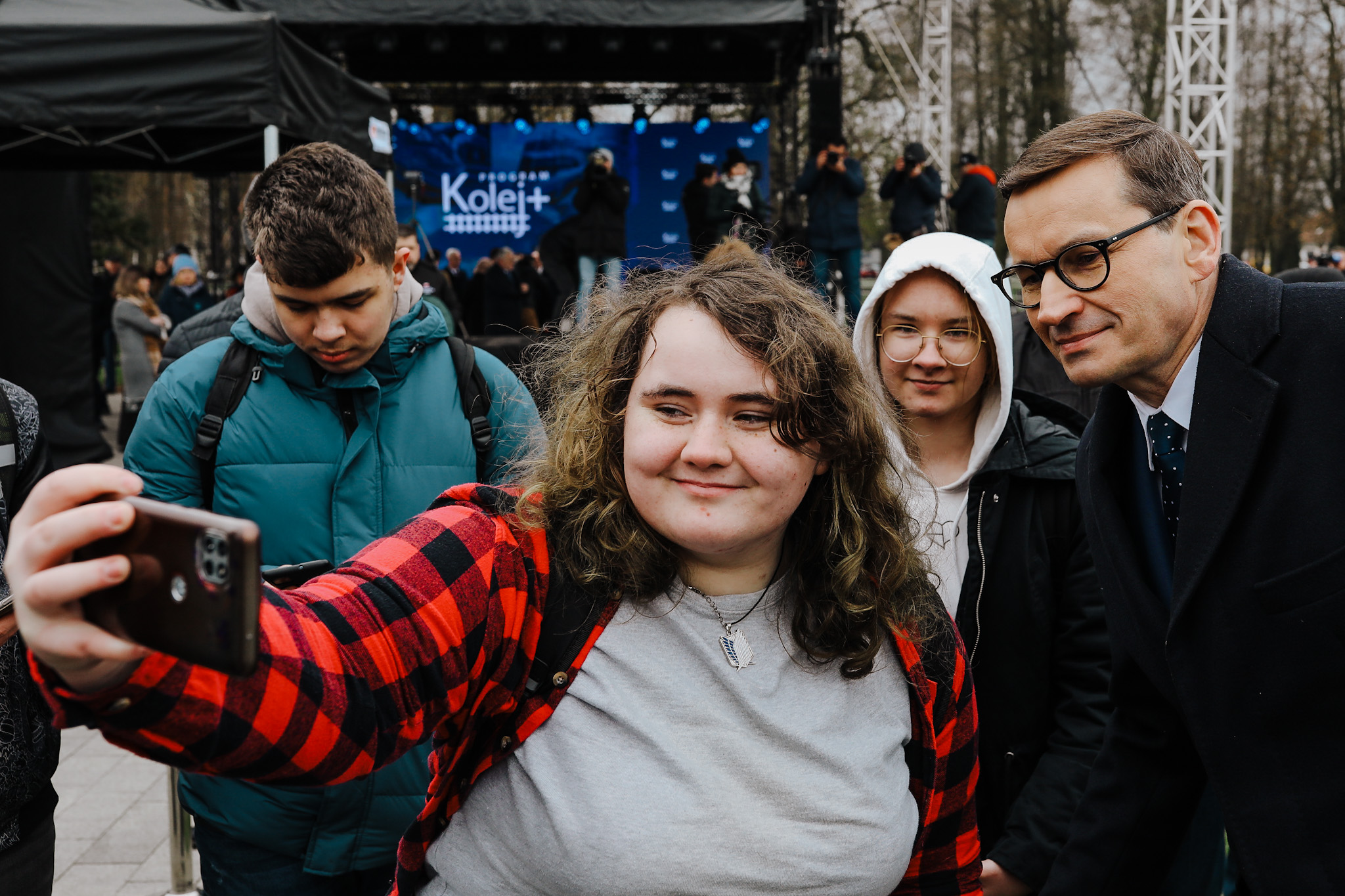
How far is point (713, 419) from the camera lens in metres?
1.40

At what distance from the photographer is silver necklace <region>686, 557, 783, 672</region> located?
1427 mm

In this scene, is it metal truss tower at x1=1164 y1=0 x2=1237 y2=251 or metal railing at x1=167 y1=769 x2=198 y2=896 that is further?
metal truss tower at x1=1164 y1=0 x2=1237 y2=251

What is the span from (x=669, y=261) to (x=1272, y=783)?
4.17ft

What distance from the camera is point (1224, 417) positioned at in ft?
5.70

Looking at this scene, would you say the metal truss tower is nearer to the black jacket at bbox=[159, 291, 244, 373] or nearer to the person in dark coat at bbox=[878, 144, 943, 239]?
the person in dark coat at bbox=[878, 144, 943, 239]

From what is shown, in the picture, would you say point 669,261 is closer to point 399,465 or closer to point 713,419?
point 713,419

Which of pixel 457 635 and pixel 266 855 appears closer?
pixel 457 635

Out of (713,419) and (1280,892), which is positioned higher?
(713,419)

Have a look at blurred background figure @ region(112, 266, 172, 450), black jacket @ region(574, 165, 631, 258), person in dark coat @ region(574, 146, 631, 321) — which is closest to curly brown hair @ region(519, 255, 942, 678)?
blurred background figure @ region(112, 266, 172, 450)

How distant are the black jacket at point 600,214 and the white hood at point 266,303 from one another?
10506 mm

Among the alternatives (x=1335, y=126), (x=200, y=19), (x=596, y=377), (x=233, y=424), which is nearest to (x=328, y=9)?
(x=200, y=19)

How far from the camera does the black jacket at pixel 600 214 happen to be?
1279 cm

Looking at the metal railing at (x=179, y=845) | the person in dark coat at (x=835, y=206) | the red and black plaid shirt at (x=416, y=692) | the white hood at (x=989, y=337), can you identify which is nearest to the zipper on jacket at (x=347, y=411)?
the red and black plaid shirt at (x=416, y=692)

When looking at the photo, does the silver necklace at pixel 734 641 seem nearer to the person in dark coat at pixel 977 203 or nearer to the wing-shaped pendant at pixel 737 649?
the wing-shaped pendant at pixel 737 649
